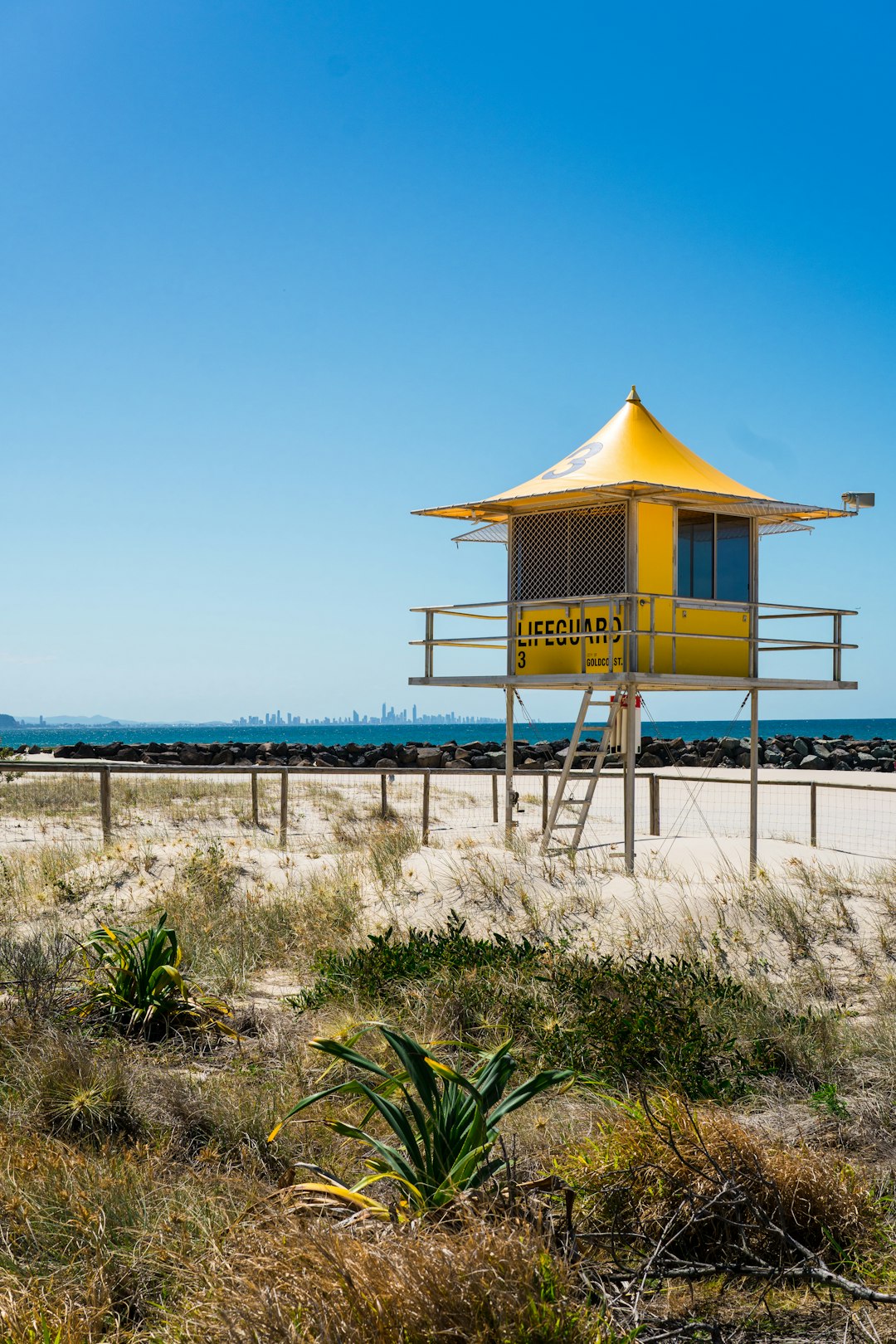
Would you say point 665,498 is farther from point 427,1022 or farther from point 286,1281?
point 286,1281

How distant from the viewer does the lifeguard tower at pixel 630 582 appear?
52.4ft

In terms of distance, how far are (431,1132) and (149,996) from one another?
4009 millimetres

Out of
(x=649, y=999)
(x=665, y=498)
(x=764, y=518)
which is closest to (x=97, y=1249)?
(x=649, y=999)

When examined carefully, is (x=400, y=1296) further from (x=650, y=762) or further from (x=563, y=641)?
(x=650, y=762)

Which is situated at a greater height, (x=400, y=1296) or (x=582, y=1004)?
(x=400, y=1296)

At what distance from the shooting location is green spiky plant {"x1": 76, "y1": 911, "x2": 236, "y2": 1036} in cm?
839

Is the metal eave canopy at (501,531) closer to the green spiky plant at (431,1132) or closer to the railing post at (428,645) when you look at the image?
the railing post at (428,645)

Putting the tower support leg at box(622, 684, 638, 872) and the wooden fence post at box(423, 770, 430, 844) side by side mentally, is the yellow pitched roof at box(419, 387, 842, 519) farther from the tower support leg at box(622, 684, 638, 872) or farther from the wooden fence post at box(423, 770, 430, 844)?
the wooden fence post at box(423, 770, 430, 844)

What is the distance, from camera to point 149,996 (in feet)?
27.8

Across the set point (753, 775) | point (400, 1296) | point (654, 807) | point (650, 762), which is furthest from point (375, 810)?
point (650, 762)

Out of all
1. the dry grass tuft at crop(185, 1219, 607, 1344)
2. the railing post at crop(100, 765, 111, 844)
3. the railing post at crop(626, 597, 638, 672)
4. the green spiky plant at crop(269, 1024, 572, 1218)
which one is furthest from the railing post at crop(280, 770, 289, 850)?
the dry grass tuft at crop(185, 1219, 607, 1344)

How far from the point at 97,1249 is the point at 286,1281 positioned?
142cm

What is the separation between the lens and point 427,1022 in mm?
8336

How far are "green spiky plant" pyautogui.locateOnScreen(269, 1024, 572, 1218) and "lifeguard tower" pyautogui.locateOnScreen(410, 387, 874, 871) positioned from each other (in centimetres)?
1024
